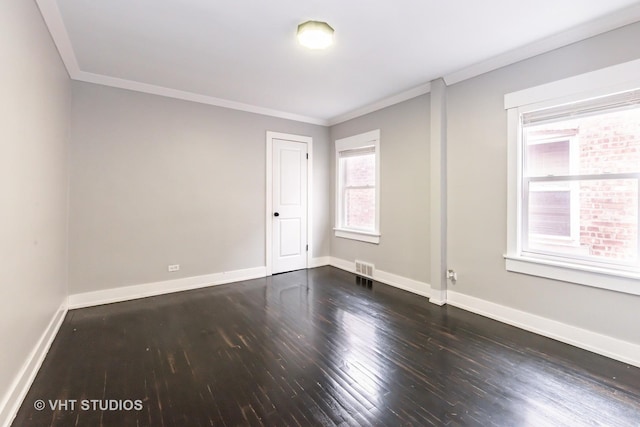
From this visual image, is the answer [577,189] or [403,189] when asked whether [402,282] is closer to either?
[403,189]

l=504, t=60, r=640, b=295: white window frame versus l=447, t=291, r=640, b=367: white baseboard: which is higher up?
l=504, t=60, r=640, b=295: white window frame

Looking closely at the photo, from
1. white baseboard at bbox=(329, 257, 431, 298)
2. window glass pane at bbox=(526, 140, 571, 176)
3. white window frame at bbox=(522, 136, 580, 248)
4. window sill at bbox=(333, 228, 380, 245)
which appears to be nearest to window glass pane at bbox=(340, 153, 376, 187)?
window sill at bbox=(333, 228, 380, 245)

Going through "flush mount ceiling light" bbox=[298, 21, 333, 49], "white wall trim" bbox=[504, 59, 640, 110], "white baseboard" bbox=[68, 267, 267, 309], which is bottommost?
"white baseboard" bbox=[68, 267, 267, 309]

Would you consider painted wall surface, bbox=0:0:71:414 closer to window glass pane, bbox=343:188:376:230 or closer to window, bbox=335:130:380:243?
window, bbox=335:130:380:243

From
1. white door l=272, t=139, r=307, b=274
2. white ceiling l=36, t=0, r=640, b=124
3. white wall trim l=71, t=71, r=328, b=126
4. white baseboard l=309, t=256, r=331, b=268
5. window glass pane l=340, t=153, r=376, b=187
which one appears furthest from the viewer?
white baseboard l=309, t=256, r=331, b=268

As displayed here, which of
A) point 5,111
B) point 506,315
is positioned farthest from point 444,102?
point 5,111

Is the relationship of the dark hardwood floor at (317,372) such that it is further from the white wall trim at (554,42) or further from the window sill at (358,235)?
the white wall trim at (554,42)

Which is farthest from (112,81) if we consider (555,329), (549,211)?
(555,329)

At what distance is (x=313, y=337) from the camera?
262 centimetres

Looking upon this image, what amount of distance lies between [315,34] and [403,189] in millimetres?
2284

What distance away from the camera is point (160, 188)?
12.3 feet

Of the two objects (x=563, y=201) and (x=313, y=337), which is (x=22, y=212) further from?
(x=563, y=201)

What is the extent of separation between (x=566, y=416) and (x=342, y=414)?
4.18 feet

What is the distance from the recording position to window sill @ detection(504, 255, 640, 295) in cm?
222
